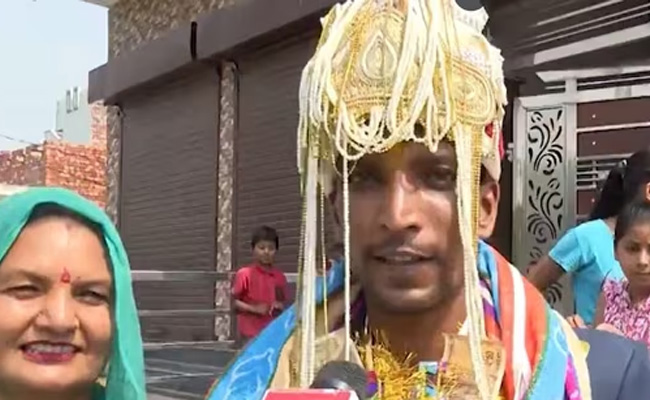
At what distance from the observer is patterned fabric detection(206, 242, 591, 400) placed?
1.32 m

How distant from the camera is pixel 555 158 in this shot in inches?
227

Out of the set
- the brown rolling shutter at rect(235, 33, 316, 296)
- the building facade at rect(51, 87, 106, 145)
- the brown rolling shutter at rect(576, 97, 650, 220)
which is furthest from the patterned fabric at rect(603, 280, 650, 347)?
the building facade at rect(51, 87, 106, 145)

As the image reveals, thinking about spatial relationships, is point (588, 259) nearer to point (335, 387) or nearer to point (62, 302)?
point (62, 302)

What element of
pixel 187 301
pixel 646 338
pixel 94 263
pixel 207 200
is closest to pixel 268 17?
pixel 207 200

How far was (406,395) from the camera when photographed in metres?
1.35

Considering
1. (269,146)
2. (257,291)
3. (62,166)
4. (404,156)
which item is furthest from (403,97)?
(62,166)

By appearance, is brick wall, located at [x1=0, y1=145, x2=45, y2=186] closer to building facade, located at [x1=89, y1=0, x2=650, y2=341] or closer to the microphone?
building facade, located at [x1=89, y1=0, x2=650, y2=341]

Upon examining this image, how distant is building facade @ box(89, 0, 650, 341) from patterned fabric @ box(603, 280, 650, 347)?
108 centimetres

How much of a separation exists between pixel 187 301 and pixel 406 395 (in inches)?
373

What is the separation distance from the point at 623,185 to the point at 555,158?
2.85 m

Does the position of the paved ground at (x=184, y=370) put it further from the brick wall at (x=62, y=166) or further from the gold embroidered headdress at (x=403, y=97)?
the brick wall at (x=62, y=166)

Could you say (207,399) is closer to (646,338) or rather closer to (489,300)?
(489,300)

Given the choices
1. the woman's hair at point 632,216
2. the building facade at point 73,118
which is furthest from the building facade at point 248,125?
the building facade at point 73,118

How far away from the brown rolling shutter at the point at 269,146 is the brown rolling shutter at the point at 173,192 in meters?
0.59
